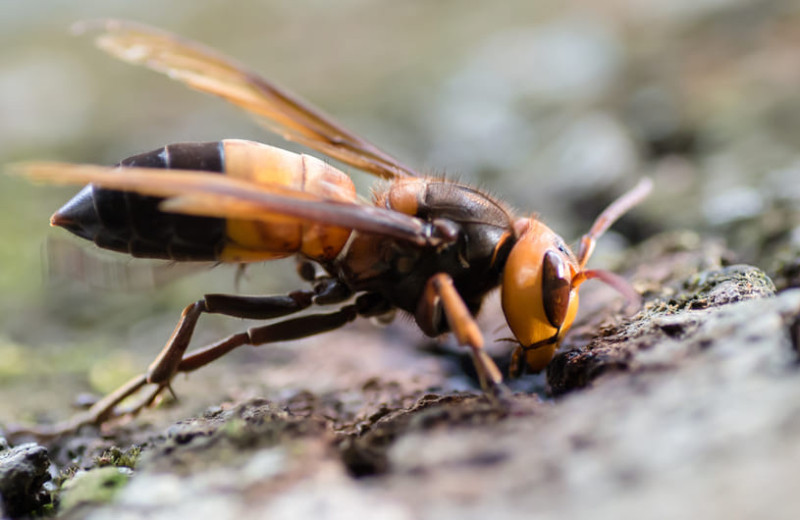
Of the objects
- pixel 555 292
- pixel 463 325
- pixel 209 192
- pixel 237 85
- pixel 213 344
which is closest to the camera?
pixel 209 192

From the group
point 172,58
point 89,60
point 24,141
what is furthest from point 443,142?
point 89,60

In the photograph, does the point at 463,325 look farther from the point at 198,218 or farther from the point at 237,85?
the point at 237,85

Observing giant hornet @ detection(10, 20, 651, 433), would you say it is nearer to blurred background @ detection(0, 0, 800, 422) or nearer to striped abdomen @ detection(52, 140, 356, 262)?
striped abdomen @ detection(52, 140, 356, 262)

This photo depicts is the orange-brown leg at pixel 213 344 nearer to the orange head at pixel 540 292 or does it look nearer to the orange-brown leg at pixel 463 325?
the orange-brown leg at pixel 463 325

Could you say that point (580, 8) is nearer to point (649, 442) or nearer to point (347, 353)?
point (347, 353)

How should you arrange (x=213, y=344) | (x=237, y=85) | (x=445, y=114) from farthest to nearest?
(x=445, y=114), (x=237, y=85), (x=213, y=344)

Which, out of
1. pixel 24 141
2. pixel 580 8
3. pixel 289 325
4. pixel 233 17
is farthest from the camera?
pixel 233 17

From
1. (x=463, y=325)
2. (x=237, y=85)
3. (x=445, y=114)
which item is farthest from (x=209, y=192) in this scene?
(x=445, y=114)
